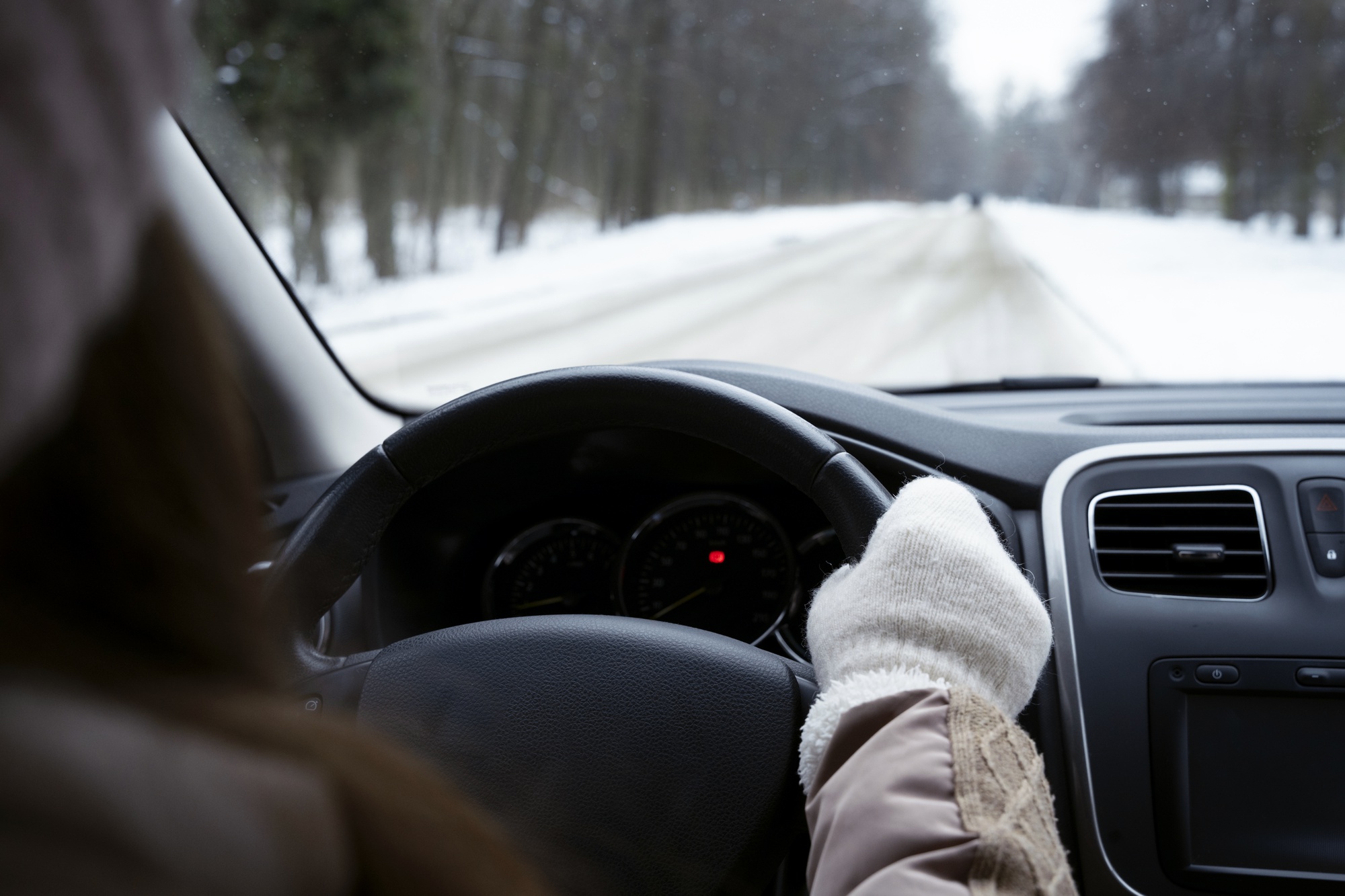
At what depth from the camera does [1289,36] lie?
100 inches

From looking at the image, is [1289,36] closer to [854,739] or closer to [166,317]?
[854,739]

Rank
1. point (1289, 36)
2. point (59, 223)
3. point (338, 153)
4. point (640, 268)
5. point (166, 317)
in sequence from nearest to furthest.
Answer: point (59, 223)
point (166, 317)
point (1289, 36)
point (640, 268)
point (338, 153)

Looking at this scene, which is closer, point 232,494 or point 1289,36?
point 232,494

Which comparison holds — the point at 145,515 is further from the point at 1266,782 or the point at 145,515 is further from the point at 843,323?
the point at 843,323

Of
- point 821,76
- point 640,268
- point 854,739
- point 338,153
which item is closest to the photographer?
point 854,739

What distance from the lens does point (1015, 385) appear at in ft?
9.36

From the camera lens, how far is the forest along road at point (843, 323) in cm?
301

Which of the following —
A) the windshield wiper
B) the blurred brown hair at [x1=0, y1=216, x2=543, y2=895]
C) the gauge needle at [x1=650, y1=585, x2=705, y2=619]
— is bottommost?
the gauge needle at [x1=650, y1=585, x2=705, y2=619]

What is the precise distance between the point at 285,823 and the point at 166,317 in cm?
28

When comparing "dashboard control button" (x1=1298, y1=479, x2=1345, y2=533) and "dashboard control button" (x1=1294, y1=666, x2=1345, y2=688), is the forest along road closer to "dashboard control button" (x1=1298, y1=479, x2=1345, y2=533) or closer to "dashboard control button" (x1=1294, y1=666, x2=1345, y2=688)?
"dashboard control button" (x1=1298, y1=479, x2=1345, y2=533)

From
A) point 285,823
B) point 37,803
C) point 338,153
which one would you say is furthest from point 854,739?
point 338,153

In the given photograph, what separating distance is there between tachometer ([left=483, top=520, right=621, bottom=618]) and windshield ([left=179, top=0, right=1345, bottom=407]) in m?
0.54

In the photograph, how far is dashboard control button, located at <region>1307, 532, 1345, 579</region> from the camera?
2.15 m

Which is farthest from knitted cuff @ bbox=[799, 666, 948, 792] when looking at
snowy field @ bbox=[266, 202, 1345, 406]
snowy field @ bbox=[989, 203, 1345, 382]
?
snowy field @ bbox=[989, 203, 1345, 382]
